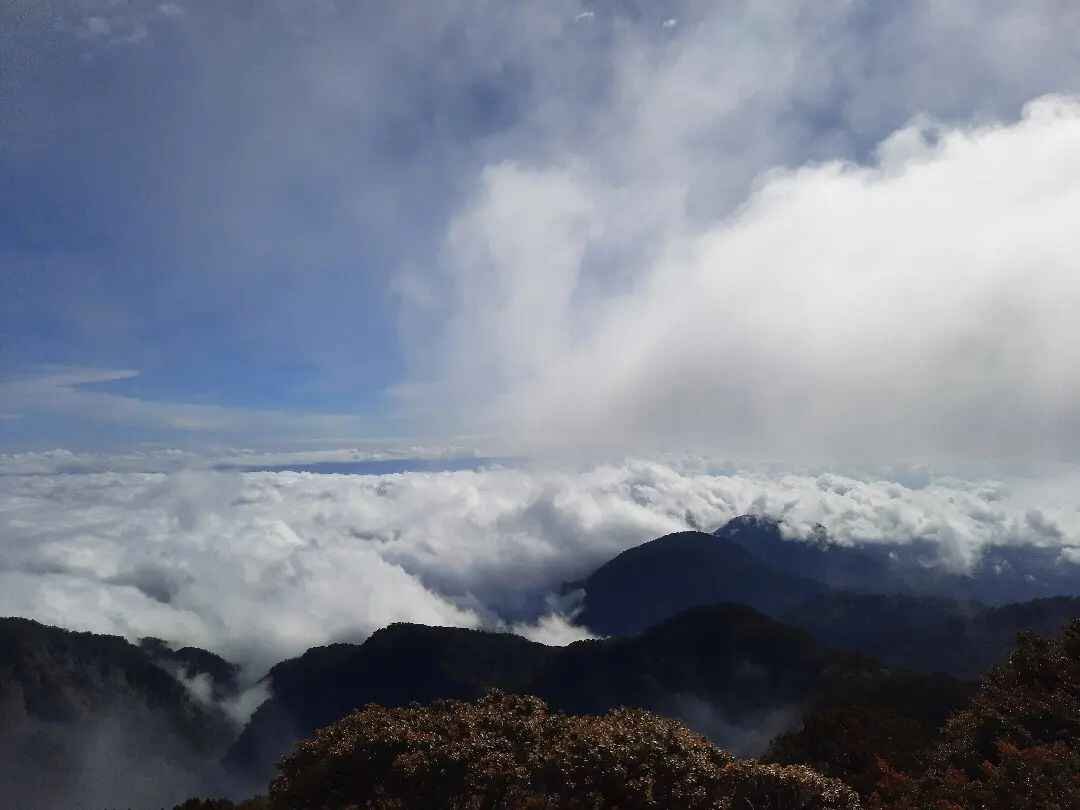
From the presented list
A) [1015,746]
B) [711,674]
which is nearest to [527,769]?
[1015,746]

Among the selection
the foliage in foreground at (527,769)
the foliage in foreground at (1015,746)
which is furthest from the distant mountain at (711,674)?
the foliage in foreground at (527,769)

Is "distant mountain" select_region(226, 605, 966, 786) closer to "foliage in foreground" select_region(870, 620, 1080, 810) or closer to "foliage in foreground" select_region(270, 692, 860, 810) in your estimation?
"foliage in foreground" select_region(870, 620, 1080, 810)

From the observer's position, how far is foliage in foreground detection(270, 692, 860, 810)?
18.7 m

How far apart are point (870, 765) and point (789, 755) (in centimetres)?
515

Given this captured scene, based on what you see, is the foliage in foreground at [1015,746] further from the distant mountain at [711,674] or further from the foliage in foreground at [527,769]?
the distant mountain at [711,674]

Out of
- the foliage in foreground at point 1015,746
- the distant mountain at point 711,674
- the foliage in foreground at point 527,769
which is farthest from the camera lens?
the distant mountain at point 711,674

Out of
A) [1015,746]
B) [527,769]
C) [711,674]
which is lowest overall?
[711,674]

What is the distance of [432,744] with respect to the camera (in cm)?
2272

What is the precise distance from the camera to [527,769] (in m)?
21.1

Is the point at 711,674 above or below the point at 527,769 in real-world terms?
below

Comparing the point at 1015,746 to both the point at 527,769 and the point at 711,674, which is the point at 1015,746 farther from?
the point at 711,674

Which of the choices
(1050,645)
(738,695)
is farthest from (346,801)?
(738,695)

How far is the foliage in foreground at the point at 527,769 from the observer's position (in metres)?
18.7

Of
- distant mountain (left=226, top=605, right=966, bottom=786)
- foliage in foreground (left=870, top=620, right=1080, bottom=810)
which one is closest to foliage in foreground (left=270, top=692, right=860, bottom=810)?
foliage in foreground (left=870, top=620, right=1080, bottom=810)
